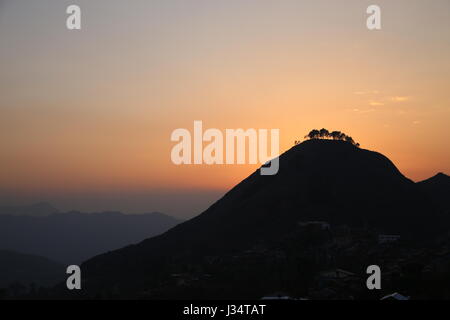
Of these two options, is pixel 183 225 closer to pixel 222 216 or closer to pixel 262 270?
pixel 222 216

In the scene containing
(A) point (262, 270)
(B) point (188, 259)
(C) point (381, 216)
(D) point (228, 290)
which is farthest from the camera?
(C) point (381, 216)

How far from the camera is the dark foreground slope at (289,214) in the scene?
161625mm

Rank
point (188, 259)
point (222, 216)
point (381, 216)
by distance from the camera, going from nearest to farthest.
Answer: point (188, 259), point (381, 216), point (222, 216)

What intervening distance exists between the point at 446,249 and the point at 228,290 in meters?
50.2

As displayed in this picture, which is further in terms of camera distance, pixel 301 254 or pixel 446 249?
pixel 301 254

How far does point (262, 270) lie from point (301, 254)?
1250 cm

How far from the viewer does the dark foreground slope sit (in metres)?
162

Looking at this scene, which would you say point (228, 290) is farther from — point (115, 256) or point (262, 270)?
point (115, 256)

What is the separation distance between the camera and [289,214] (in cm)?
17262

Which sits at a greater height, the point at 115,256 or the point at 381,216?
the point at 381,216

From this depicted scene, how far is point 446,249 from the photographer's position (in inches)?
5118
